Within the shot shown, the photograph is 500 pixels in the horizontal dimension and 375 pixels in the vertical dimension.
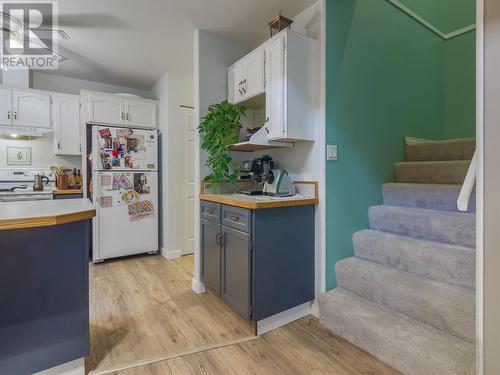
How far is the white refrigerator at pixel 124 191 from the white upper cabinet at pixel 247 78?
5.33 ft

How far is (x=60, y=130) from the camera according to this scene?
11.9 feet

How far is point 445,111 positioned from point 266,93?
2.56 m

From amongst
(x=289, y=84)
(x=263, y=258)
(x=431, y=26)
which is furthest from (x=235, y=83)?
(x=431, y=26)

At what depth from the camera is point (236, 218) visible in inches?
78.7

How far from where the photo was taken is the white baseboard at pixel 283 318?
6.40 feet

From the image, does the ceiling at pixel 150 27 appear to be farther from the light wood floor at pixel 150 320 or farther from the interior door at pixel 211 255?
the light wood floor at pixel 150 320

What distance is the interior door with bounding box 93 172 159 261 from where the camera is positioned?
3.39 metres

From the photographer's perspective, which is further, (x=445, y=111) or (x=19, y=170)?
(x=19, y=170)

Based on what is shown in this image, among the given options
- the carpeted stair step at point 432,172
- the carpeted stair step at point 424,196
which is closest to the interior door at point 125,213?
the carpeted stair step at point 424,196

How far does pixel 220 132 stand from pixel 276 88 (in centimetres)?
60

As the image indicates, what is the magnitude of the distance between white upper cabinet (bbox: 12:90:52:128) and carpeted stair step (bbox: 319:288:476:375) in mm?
3930

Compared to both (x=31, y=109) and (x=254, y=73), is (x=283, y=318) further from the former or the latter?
(x=31, y=109)

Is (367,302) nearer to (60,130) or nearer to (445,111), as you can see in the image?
(445,111)

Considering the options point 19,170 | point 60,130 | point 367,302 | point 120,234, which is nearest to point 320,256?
point 367,302
